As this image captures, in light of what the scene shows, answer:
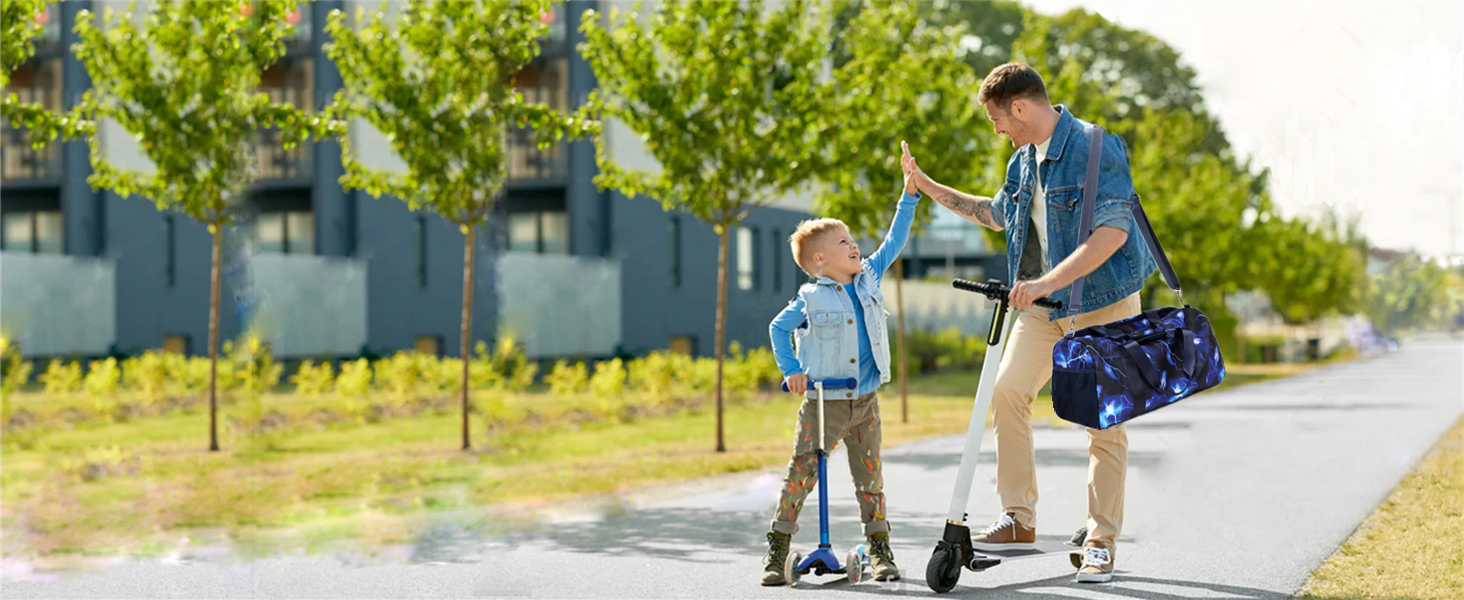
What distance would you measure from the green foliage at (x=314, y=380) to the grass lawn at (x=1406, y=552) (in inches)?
394

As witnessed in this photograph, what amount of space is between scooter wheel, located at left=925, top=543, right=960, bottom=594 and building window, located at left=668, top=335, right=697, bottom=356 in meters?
18.2

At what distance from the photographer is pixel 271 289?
15039mm

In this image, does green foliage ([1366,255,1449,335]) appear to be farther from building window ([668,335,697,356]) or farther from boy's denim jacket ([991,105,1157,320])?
building window ([668,335,697,356])

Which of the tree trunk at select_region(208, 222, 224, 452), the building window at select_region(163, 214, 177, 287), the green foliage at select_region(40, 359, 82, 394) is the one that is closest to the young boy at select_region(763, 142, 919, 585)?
the tree trunk at select_region(208, 222, 224, 452)

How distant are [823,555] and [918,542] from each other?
1.38 m

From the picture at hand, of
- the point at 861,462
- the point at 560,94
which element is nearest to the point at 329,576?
the point at 861,462

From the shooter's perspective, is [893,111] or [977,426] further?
[893,111]

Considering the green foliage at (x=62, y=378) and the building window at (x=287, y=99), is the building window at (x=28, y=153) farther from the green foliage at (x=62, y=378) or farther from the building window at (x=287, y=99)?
the green foliage at (x=62, y=378)

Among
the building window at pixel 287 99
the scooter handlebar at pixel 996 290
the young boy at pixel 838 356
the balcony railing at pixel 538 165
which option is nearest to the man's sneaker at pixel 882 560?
the young boy at pixel 838 356

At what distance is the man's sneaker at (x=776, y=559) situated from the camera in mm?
5461

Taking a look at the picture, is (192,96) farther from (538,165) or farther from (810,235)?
(538,165)

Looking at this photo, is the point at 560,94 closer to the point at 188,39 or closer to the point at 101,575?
the point at 188,39

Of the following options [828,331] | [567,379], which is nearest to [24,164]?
[567,379]

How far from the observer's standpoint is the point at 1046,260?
5195mm
